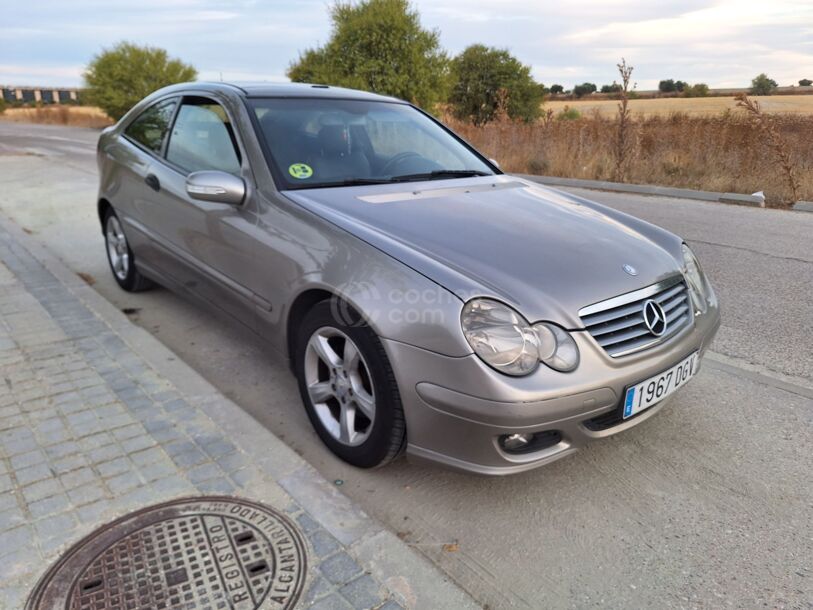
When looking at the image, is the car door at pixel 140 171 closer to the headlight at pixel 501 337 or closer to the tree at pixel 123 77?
the headlight at pixel 501 337

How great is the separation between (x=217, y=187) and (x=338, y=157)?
68 cm

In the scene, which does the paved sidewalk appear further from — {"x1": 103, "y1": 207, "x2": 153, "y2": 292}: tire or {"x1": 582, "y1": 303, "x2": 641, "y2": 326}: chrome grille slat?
{"x1": 582, "y1": 303, "x2": 641, "y2": 326}: chrome grille slat

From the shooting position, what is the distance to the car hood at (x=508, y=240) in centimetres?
224

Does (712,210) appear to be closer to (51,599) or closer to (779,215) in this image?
(779,215)

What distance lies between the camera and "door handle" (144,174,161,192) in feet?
12.7

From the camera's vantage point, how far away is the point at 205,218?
3.35m

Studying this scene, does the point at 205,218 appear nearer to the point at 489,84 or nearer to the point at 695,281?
the point at 695,281

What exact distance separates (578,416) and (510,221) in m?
1.03

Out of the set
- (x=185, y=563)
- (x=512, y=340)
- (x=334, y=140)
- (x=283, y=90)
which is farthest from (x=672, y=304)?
(x=283, y=90)

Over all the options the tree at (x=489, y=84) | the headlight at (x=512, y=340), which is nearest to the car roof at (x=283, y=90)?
the headlight at (x=512, y=340)

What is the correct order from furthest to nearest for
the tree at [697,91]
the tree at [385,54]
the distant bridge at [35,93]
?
the distant bridge at [35,93] < the tree at [697,91] < the tree at [385,54]

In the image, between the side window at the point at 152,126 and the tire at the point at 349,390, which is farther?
the side window at the point at 152,126

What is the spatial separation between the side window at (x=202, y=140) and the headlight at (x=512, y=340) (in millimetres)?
1720

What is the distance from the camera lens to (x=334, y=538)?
2.13 metres
